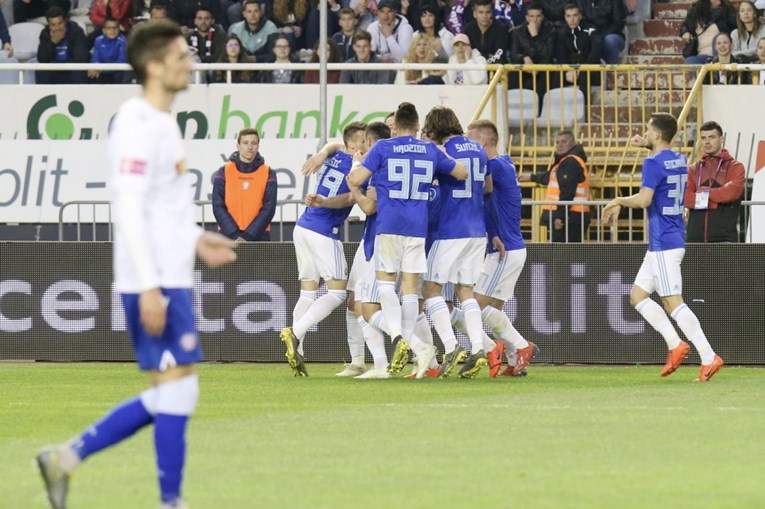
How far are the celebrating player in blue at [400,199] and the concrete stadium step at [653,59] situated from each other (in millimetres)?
10298

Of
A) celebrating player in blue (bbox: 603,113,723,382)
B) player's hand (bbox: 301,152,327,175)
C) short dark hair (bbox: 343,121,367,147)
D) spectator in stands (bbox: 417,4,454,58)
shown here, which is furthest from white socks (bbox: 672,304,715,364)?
spectator in stands (bbox: 417,4,454,58)

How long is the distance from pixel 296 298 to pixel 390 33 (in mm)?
7090

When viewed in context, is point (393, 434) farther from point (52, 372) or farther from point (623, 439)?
point (52, 372)

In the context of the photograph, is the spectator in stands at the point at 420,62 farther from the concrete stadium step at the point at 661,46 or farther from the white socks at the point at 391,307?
the white socks at the point at 391,307

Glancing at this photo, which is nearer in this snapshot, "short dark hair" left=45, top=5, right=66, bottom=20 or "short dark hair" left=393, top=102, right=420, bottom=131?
"short dark hair" left=393, top=102, right=420, bottom=131

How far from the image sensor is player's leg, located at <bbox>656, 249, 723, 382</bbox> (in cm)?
1419

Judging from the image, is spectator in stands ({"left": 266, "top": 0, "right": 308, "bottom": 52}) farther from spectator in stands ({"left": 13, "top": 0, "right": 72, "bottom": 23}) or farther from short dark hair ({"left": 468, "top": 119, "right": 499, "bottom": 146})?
short dark hair ({"left": 468, "top": 119, "right": 499, "bottom": 146})

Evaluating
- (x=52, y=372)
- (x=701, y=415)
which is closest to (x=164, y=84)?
(x=701, y=415)

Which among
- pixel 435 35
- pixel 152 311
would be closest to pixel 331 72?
pixel 435 35

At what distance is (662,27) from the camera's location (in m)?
24.2

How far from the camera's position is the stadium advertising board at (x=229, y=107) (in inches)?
849

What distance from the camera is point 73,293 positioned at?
17562 millimetres

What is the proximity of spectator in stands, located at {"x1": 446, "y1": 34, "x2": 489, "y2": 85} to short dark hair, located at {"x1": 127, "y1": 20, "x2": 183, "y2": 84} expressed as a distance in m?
15.1

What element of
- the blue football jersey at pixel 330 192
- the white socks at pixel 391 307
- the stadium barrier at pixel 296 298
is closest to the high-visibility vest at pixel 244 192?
the stadium barrier at pixel 296 298
